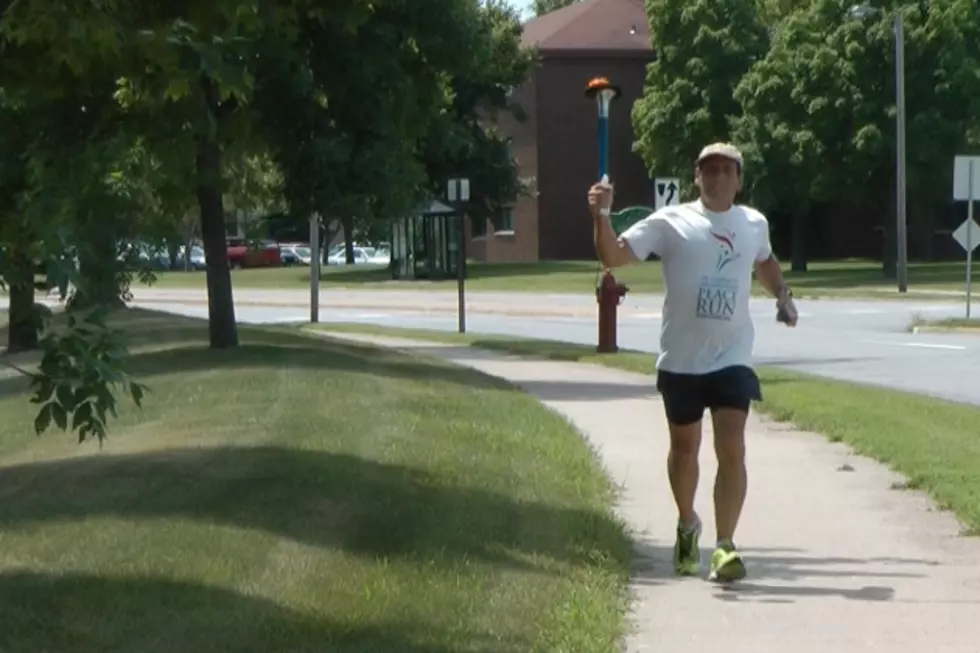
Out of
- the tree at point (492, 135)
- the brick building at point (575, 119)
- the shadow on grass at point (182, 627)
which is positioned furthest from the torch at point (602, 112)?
the brick building at point (575, 119)

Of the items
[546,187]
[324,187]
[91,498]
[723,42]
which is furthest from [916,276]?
[91,498]

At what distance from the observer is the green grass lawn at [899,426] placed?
37.0ft

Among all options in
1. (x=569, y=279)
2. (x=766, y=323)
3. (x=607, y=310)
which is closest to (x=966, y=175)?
(x=766, y=323)

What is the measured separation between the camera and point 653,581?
8688mm

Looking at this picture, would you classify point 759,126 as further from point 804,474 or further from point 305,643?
point 305,643

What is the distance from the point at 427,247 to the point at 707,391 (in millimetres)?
55565

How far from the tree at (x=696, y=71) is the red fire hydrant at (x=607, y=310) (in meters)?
38.2

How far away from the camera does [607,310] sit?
995 inches

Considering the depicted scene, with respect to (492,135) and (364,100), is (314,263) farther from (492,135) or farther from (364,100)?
(492,135)

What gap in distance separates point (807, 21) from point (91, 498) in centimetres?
4978

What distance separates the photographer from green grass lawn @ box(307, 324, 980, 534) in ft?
37.0

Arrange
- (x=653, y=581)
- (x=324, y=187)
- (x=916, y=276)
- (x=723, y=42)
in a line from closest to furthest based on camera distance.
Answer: (x=653, y=581) < (x=324, y=187) < (x=916, y=276) < (x=723, y=42)

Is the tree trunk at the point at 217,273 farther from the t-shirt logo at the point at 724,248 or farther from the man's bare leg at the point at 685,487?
the t-shirt logo at the point at 724,248

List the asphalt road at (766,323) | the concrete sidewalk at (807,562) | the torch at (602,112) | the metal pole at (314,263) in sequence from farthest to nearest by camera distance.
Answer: the metal pole at (314,263), the asphalt road at (766,323), the torch at (602,112), the concrete sidewalk at (807,562)
